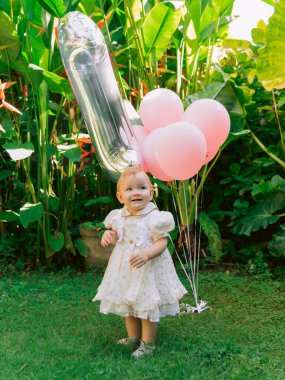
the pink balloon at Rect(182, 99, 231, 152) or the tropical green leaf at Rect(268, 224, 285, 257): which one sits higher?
the pink balloon at Rect(182, 99, 231, 152)

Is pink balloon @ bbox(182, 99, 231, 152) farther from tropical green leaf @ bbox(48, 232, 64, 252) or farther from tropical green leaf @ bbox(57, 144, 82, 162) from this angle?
tropical green leaf @ bbox(48, 232, 64, 252)

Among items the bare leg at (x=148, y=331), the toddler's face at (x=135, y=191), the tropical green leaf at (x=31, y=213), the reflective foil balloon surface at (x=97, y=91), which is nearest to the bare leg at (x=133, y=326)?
the bare leg at (x=148, y=331)

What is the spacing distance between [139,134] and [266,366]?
1242 millimetres

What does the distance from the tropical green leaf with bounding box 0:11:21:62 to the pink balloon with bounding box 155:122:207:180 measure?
1.31 m

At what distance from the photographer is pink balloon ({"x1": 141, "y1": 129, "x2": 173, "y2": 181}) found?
2.73 meters

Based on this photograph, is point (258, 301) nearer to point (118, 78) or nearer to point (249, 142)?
point (249, 142)

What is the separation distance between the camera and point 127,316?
8.15 feet

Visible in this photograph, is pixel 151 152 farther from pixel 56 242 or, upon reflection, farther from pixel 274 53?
pixel 56 242

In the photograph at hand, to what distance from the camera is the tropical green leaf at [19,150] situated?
11.2ft

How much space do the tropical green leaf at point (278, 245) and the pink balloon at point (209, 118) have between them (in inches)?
45.5

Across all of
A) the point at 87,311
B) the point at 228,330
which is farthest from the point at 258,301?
the point at 87,311

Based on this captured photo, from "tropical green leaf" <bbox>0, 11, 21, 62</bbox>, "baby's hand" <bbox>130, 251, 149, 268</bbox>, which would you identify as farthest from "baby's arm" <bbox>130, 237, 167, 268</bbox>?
"tropical green leaf" <bbox>0, 11, 21, 62</bbox>

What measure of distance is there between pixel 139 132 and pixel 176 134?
331 millimetres

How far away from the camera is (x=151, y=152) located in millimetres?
2746
